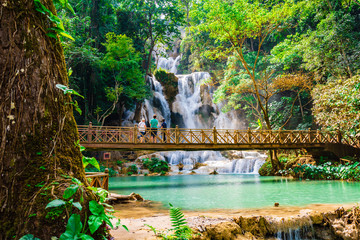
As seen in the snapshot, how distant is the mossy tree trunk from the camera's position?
5.73 ft

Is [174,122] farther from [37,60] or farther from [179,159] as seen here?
[37,60]

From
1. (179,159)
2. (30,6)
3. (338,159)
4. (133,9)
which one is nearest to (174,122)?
(179,159)

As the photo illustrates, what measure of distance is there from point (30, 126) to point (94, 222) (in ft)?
2.99

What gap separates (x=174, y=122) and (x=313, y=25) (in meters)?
15.9

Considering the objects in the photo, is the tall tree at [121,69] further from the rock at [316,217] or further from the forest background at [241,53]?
the rock at [316,217]

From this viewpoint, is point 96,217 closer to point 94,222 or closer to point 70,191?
point 94,222

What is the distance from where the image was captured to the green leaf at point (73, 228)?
1642 millimetres

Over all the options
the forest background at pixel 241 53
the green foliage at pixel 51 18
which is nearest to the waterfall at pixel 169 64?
the forest background at pixel 241 53

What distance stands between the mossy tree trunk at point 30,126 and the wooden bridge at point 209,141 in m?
9.82

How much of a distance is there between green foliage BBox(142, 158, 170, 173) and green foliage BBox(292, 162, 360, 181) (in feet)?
31.7

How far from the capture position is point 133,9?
21859 millimetres

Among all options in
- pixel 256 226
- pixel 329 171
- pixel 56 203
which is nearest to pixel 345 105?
pixel 329 171

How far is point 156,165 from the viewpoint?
1950cm

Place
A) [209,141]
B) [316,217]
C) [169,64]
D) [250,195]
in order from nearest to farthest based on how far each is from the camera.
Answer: [316,217] → [250,195] → [209,141] → [169,64]
